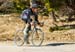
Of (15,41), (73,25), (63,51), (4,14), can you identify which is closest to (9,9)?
(4,14)

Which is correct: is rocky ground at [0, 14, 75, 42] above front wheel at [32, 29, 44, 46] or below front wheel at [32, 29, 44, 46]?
below

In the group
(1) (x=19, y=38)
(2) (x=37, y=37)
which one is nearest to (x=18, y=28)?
(1) (x=19, y=38)

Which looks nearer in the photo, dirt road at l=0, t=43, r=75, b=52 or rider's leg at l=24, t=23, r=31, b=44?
dirt road at l=0, t=43, r=75, b=52

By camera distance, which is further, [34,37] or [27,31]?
[34,37]

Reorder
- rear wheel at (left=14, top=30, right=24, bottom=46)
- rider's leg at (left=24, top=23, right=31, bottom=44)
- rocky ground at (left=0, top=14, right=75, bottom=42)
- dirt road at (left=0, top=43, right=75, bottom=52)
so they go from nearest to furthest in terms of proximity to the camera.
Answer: dirt road at (left=0, top=43, right=75, bottom=52), rider's leg at (left=24, top=23, right=31, bottom=44), rear wheel at (left=14, top=30, right=24, bottom=46), rocky ground at (left=0, top=14, right=75, bottom=42)

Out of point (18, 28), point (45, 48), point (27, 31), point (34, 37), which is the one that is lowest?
Result: point (18, 28)

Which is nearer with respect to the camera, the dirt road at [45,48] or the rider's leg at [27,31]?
the dirt road at [45,48]

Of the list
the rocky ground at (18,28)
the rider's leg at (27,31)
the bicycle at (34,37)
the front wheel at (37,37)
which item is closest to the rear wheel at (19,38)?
the bicycle at (34,37)

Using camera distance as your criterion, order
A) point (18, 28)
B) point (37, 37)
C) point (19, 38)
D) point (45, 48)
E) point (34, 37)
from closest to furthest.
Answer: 1. point (45, 48)
2. point (37, 37)
3. point (34, 37)
4. point (19, 38)
5. point (18, 28)

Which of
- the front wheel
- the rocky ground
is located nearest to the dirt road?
the front wheel

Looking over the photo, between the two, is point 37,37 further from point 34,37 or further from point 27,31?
point 27,31

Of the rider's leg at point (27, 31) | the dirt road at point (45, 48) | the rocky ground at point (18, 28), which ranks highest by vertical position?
the rider's leg at point (27, 31)

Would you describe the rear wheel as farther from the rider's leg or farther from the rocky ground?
the rocky ground

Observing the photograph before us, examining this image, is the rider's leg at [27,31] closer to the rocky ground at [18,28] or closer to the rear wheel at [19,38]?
the rear wheel at [19,38]
